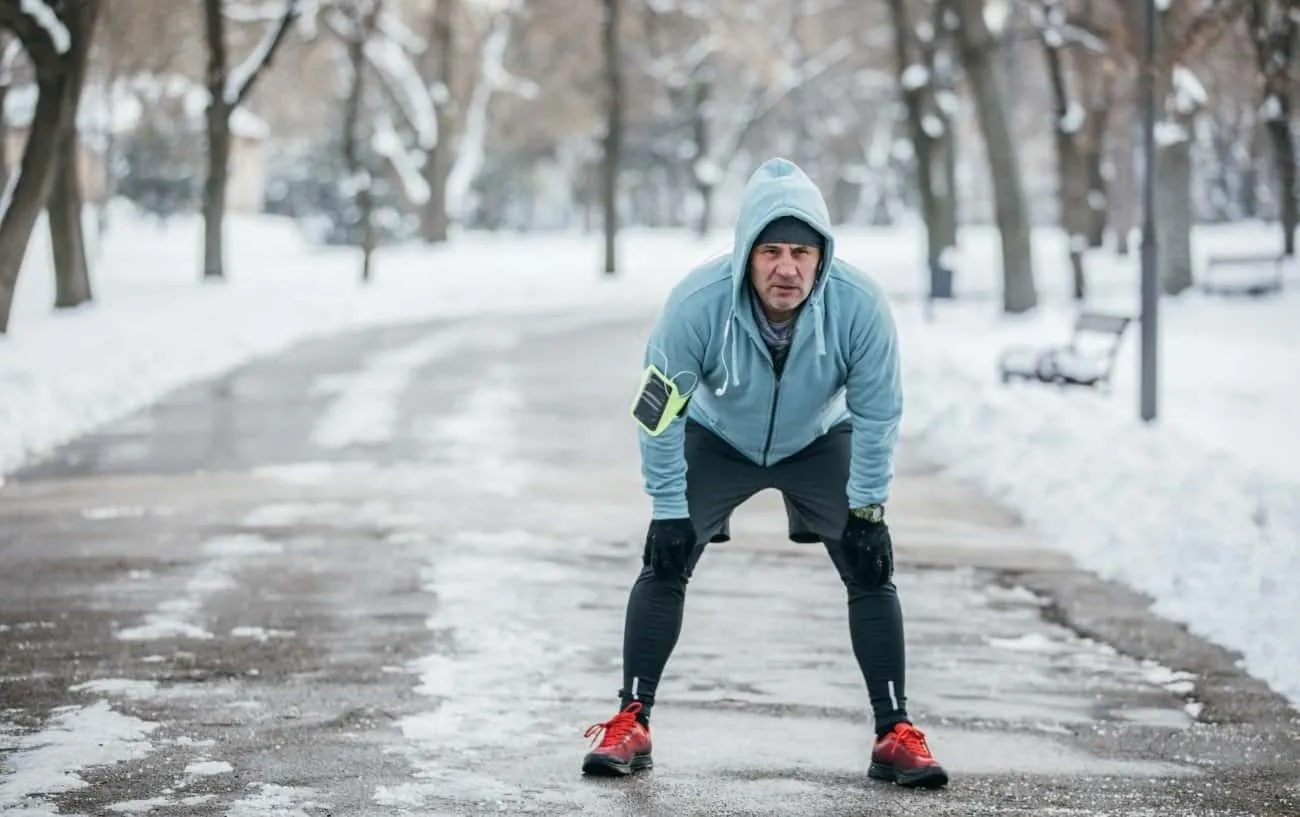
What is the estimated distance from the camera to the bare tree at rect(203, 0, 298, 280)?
36500 mm

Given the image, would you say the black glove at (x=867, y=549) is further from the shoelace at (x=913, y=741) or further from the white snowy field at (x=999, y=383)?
the white snowy field at (x=999, y=383)

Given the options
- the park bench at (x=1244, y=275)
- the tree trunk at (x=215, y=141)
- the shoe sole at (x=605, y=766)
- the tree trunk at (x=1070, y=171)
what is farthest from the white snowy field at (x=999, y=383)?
the shoe sole at (x=605, y=766)

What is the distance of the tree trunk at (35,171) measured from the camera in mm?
21859

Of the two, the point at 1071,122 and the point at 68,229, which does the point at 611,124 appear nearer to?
the point at 1071,122

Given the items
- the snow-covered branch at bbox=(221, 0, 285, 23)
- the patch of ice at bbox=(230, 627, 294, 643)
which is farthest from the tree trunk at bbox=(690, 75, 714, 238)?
the patch of ice at bbox=(230, 627, 294, 643)

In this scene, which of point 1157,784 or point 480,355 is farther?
point 480,355

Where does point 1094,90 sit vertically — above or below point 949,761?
above

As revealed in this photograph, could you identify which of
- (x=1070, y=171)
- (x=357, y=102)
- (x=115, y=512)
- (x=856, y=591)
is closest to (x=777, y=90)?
(x=357, y=102)

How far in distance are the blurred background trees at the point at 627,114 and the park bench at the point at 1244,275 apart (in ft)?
1.67

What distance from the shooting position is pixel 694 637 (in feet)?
25.7

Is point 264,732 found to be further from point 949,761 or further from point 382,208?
point 382,208

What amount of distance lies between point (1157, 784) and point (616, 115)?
40.7 meters

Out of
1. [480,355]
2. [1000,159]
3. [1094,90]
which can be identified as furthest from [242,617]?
[1094,90]

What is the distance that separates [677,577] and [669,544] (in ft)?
0.55
